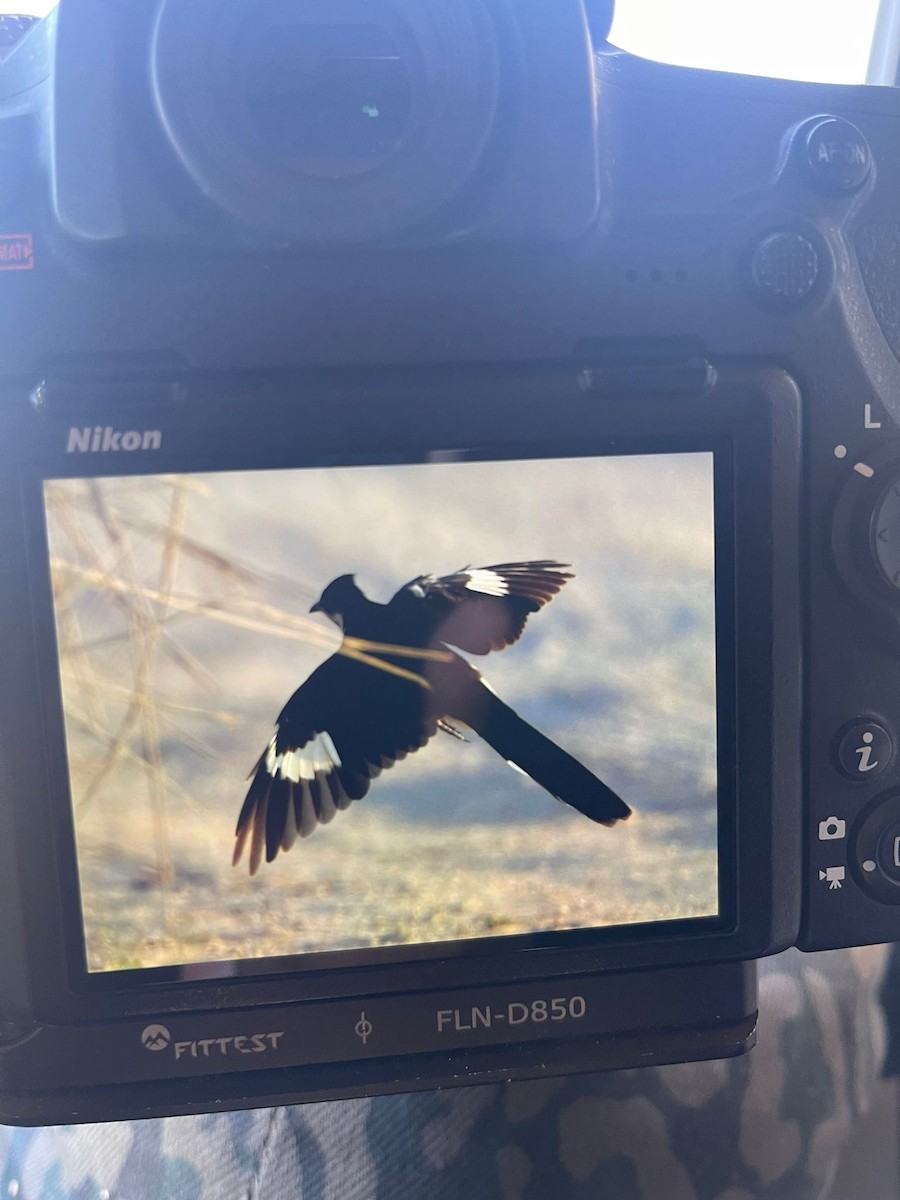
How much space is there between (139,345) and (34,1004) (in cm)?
27

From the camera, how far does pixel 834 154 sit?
37 cm

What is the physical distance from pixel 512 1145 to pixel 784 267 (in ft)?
1.32

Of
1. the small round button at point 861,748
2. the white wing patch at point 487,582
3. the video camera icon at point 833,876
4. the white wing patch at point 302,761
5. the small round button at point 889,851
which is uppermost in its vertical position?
the white wing patch at point 487,582

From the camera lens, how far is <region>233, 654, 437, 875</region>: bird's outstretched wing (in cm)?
37

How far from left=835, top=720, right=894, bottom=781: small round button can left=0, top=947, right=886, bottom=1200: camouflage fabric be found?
16 cm

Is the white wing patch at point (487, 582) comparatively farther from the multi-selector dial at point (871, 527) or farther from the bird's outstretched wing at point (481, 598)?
the multi-selector dial at point (871, 527)

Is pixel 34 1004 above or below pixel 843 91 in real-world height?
below

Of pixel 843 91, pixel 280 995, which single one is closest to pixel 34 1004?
pixel 280 995

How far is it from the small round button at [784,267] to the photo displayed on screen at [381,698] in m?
0.07

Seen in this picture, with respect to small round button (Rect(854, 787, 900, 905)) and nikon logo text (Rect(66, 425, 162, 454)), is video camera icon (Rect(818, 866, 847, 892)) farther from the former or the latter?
nikon logo text (Rect(66, 425, 162, 454))

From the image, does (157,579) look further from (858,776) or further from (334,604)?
(858,776)

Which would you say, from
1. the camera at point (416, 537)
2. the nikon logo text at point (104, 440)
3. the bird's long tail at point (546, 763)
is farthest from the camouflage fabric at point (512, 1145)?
the nikon logo text at point (104, 440)

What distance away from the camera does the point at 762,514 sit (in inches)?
15.1

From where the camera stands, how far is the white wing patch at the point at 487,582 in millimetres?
367
